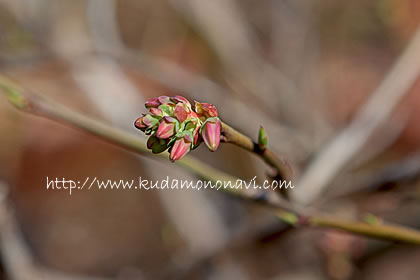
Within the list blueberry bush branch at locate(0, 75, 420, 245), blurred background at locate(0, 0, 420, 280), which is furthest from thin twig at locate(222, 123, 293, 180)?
blurred background at locate(0, 0, 420, 280)

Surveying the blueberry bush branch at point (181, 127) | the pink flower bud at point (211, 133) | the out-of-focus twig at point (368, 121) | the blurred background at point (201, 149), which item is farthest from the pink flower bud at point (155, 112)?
the out-of-focus twig at point (368, 121)

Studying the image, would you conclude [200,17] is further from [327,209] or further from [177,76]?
[327,209]

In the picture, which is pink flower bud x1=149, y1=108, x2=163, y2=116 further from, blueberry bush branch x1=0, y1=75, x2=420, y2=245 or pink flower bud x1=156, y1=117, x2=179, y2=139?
blueberry bush branch x1=0, y1=75, x2=420, y2=245

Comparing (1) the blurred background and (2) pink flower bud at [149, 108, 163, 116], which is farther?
(1) the blurred background

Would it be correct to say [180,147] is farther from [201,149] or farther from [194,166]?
[201,149]

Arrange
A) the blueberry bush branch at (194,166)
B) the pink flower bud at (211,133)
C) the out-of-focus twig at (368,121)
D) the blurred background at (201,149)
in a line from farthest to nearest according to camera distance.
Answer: the blurred background at (201,149)
the out-of-focus twig at (368,121)
the blueberry bush branch at (194,166)
the pink flower bud at (211,133)

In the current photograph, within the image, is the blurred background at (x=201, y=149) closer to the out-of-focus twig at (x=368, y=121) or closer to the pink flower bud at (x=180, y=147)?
the out-of-focus twig at (x=368, y=121)
